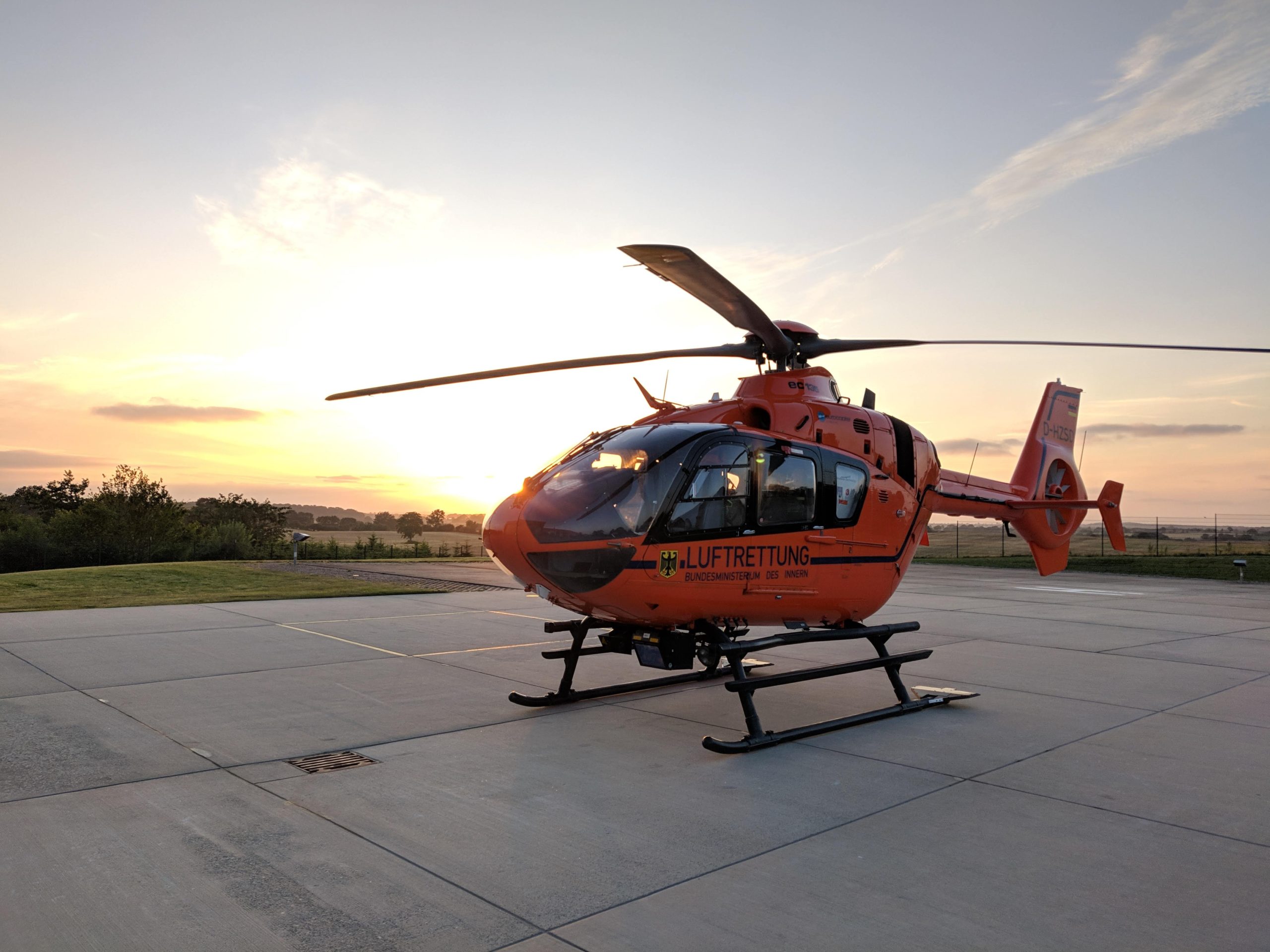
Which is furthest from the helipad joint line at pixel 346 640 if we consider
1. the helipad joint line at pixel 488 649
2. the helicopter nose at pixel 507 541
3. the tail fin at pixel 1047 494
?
the tail fin at pixel 1047 494

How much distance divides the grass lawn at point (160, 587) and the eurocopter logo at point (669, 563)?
11.8 m

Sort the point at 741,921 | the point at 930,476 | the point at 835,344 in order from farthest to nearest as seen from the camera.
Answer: the point at 930,476, the point at 835,344, the point at 741,921

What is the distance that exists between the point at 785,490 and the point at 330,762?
13.2 feet

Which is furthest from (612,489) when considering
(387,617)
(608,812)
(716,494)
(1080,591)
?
(1080,591)

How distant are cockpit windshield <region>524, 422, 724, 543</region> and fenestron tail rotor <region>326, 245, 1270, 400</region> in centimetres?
105

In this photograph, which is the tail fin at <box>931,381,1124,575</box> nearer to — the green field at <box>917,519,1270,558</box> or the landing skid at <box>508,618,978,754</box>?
the landing skid at <box>508,618,978,754</box>

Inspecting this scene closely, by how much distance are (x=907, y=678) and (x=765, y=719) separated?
106 inches

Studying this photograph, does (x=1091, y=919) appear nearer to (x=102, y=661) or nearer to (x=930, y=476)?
(x=930, y=476)

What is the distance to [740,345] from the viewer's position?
8.43 m

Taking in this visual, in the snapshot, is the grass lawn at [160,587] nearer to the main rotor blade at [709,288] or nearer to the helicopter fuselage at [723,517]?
the helicopter fuselage at [723,517]

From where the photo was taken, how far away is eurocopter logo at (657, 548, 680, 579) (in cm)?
659

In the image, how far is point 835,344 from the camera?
843 centimetres

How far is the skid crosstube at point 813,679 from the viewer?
257 inches

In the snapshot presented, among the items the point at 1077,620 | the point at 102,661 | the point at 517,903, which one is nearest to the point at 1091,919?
the point at 517,903
